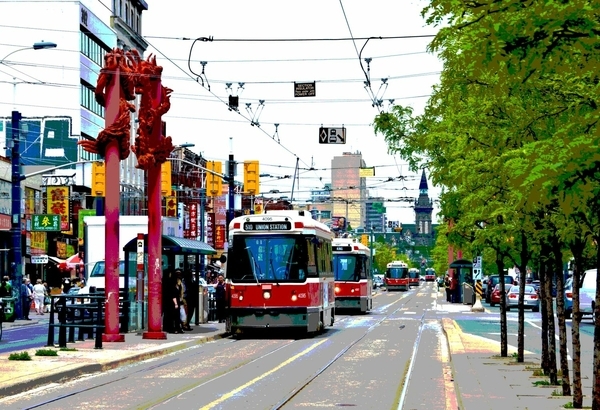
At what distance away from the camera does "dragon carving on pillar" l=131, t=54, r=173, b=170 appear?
32.7 meters

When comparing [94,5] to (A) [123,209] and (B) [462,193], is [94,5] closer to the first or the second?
(A) [123,209]

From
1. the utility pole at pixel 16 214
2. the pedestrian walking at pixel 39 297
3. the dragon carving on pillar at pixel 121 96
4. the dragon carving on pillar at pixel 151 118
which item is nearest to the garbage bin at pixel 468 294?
the pedestrian walking at pixel 39 297

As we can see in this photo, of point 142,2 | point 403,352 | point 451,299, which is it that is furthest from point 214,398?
point 142,2

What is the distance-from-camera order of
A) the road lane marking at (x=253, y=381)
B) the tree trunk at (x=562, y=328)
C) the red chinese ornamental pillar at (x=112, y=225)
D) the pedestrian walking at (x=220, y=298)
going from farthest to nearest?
the pedestrian walking at (x=220, y=298)
the red chinese ornamental pillar at (x=112, y=225)
the tree trunk at (x=562, y=328)
the road lane marking at (x=253, y=381)

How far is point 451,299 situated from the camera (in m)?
87.8

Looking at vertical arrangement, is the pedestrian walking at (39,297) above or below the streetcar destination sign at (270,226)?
below

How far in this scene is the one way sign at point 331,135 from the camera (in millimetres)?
53019

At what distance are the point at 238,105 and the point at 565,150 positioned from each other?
3327 centimetres

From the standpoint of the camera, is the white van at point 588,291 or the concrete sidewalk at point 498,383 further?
the white van at point 588,291

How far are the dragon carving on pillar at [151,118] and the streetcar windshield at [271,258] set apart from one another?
3.52 m

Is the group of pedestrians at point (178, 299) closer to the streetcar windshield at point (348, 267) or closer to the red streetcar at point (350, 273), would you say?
the streetcar windshield at point (348, 267)

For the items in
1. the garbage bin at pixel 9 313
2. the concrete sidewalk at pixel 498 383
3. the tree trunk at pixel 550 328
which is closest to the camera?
the concrete sidewalk at pixel 498 383

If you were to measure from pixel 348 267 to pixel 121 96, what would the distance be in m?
25.2

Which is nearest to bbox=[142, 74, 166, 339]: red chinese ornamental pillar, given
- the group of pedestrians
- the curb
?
the curb
